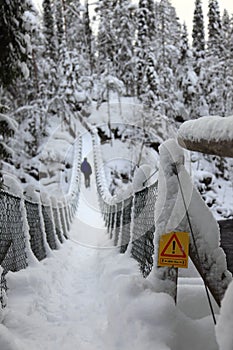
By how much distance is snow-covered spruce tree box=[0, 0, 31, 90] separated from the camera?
912 cm

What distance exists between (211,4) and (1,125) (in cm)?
4050

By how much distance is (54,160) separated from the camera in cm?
3334

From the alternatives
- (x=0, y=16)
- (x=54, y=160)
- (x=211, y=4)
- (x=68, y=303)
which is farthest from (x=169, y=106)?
(x=68, y=303)

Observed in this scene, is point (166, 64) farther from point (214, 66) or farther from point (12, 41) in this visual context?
point (12, 41)

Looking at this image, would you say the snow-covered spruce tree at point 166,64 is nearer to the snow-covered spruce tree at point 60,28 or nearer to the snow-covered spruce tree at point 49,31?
the snow-covered spruce tree at point 60,28

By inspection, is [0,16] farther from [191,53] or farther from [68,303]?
[191,53]

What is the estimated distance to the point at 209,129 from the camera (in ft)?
7.50

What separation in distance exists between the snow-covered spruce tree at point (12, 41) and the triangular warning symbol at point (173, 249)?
735 cm

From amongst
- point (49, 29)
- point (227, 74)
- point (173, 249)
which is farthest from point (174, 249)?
point (49, 29)

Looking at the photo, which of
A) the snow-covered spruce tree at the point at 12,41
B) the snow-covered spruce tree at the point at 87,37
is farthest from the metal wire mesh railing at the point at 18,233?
the snow-covered spruce tree at the point at 87,37

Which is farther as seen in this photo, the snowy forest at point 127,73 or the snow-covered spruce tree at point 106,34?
the snow-covered spruce tree at point 106,34

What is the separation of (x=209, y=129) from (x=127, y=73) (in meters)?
42.3

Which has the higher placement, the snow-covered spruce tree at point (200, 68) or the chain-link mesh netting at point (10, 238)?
the chain-link mesh netting at point (10, 238)

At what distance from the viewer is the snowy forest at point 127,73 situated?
3547 cm
